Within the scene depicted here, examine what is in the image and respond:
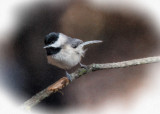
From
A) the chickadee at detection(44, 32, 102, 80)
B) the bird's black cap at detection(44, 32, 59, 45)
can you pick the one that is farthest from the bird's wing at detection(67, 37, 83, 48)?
the bird's black cap at detection(44, 32, 59, 45)

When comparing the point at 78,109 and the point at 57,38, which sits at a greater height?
the point at 57,38

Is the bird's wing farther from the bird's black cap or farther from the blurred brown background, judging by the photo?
the bird's black cap

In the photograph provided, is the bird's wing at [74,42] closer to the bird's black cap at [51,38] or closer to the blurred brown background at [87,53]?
the blurred brown background at [87,53]

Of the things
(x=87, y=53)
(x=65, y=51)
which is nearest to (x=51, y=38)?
(x=65, y=51)

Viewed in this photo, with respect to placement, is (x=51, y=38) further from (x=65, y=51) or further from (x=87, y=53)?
(x=87, y=53)

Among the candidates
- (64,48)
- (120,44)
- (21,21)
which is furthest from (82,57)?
(21,21)

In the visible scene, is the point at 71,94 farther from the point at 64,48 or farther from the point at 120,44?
the point at 120,44

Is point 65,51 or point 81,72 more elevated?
point 65,51
